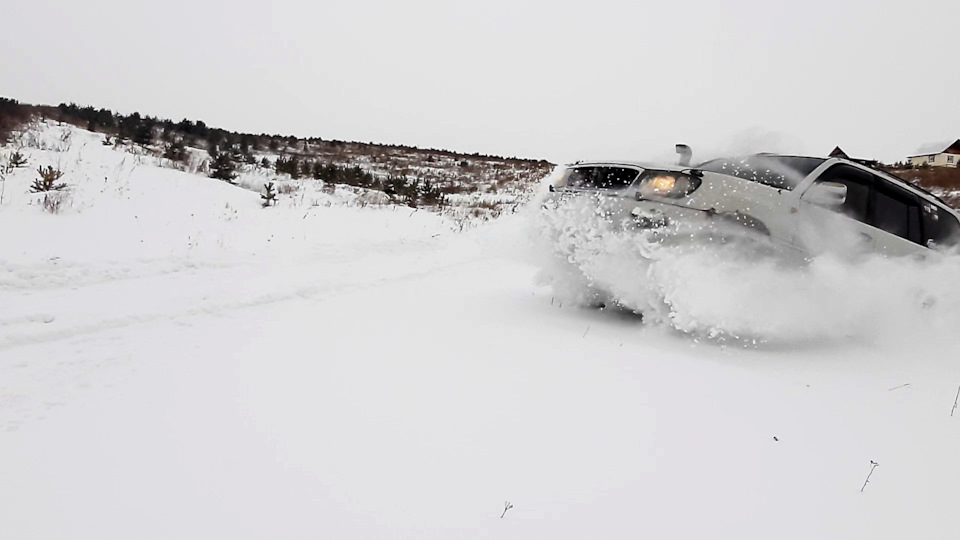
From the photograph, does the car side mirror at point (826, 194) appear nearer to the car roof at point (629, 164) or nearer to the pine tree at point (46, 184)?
the car roof at point (629, 164)

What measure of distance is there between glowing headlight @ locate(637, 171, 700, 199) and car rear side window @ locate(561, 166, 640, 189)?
0.60ft

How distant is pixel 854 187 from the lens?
15.9ft

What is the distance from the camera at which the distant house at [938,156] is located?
50406mm

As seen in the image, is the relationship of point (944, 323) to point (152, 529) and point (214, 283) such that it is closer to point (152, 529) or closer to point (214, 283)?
point (152, 529)

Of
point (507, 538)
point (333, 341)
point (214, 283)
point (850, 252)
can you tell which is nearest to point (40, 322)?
point (214, 283)

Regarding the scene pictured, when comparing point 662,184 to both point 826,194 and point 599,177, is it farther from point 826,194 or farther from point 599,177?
point 826,194

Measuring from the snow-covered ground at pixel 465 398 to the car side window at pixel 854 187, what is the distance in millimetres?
534

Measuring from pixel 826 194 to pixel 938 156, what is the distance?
214 ft

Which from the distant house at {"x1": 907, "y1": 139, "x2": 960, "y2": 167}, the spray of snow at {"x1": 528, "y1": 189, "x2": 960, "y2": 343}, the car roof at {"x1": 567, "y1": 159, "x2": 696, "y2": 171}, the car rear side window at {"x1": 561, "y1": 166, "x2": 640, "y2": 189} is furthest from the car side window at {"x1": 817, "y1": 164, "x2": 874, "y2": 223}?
the distant house at {"x1": 907, "y1": 139, "x2": 960, "y2": 167}

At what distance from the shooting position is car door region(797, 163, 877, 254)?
434 cm

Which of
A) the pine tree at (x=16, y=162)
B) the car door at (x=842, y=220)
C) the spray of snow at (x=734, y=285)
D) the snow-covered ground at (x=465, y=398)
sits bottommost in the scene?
the snow-covered ground at (x=465, y=398)

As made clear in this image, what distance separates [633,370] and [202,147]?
19.6m

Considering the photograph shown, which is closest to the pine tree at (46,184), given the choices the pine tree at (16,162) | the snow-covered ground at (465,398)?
the snow-covered ground at (465,398)

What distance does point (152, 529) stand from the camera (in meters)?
1.73
